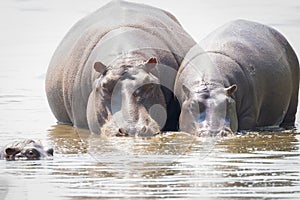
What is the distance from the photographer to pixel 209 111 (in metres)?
12.5

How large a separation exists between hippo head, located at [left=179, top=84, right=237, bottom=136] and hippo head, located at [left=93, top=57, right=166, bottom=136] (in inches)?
12.3

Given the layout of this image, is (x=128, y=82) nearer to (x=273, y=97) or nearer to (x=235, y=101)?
(x=235, y=101)

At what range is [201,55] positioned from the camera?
13.6 meters

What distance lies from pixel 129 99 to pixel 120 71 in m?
0.47

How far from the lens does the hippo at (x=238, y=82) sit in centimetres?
1262

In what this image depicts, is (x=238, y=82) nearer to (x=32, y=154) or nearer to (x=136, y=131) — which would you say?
(x=136, y=131)

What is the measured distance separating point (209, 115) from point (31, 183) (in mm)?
4042

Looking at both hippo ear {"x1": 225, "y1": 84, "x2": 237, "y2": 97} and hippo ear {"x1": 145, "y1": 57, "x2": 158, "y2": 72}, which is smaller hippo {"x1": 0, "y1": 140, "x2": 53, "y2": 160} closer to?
hippo ear {"x1": 145, "y1": 57, "x2": 158, "y2": 72}

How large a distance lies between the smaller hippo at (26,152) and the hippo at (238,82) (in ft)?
7.54

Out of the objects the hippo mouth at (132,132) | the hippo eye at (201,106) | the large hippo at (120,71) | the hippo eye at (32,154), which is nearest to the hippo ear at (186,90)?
the large hippo at (120,71)

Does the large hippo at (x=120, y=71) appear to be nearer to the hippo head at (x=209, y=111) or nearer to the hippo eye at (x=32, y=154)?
the hippo head at (x=209, y=111)

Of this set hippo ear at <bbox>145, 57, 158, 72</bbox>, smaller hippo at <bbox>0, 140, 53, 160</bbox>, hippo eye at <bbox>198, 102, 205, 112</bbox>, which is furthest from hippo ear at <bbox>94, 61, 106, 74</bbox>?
smaller hippo at <bbox>0, 140, 53, 160</bbox>

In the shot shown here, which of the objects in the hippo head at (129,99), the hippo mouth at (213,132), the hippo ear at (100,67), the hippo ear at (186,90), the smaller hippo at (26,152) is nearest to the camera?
the smaller hippo at (26,152)

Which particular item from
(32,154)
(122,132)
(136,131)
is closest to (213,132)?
(136,131)
